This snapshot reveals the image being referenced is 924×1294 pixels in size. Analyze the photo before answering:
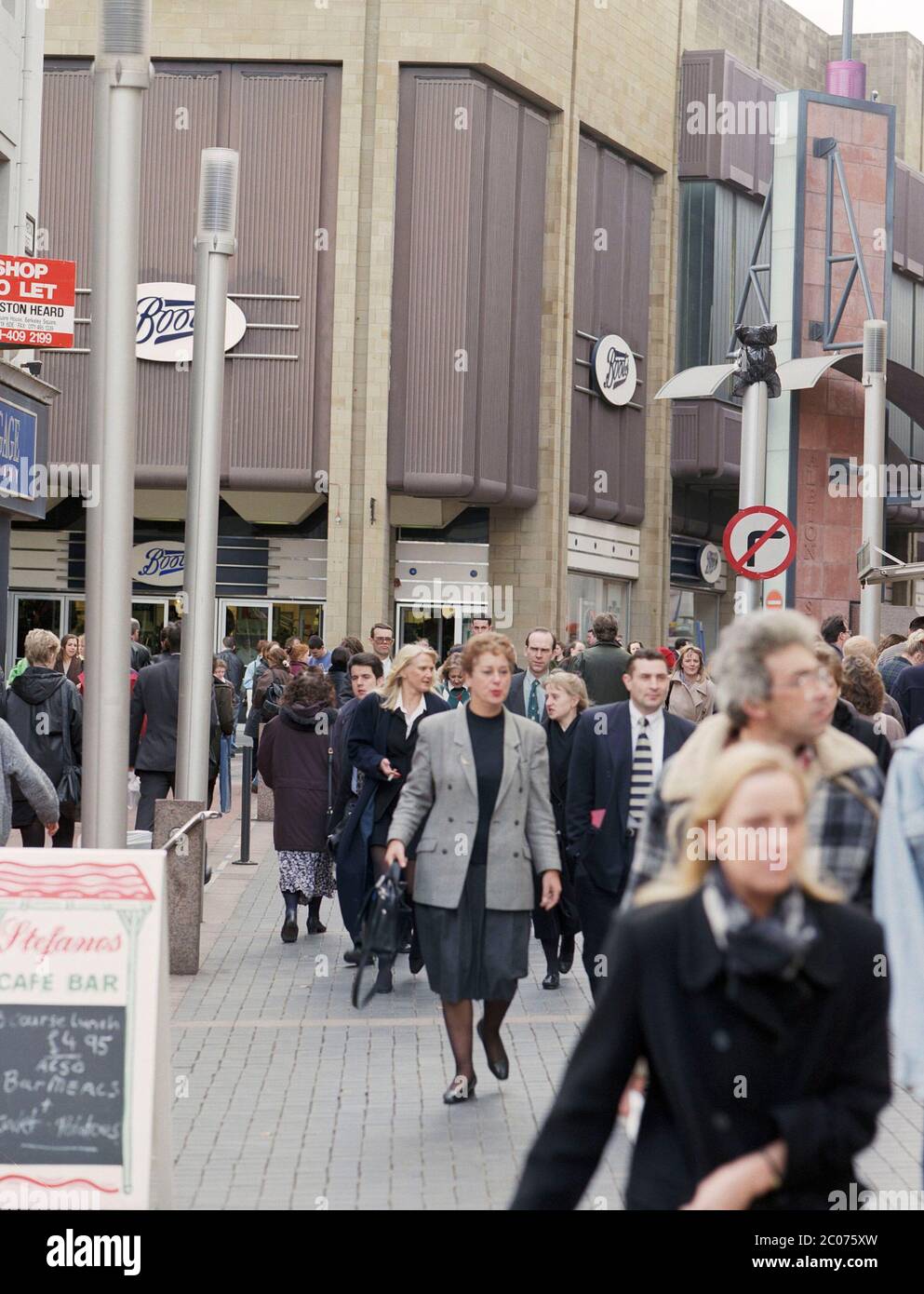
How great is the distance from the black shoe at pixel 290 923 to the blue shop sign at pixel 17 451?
843 centimetres

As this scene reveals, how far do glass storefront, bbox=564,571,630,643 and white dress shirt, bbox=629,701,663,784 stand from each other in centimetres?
2618

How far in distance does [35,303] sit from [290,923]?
6861 millimetres

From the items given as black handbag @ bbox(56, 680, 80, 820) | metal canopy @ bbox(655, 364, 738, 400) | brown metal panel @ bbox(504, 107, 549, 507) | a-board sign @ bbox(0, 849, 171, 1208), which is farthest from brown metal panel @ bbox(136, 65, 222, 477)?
a-board sign @ bbox(0, 849, 171, 1208)

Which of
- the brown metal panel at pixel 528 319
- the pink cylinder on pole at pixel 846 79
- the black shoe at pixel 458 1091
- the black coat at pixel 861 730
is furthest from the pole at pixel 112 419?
the pink cylinder on pole at pixel 846 79

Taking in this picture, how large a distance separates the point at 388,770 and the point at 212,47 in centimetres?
2475

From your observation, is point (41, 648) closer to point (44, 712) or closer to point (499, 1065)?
point (44, 712)

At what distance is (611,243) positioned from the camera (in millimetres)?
36906

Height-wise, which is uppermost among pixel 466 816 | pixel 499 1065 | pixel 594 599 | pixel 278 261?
pixel 278 261

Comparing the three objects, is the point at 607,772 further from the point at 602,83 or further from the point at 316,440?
the point at 602,83

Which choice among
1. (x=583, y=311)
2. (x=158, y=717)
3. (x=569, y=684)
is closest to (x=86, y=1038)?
(x=569, y=684)

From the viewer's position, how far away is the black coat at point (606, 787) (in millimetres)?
8391

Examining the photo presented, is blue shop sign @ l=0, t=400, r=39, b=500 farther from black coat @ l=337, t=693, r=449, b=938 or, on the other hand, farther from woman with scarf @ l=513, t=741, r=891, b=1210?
woman with scarf @ l=513, t=741, r=891, b=1210

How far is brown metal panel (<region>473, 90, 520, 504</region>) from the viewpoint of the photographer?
3275cm

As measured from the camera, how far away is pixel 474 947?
7.69 metres
